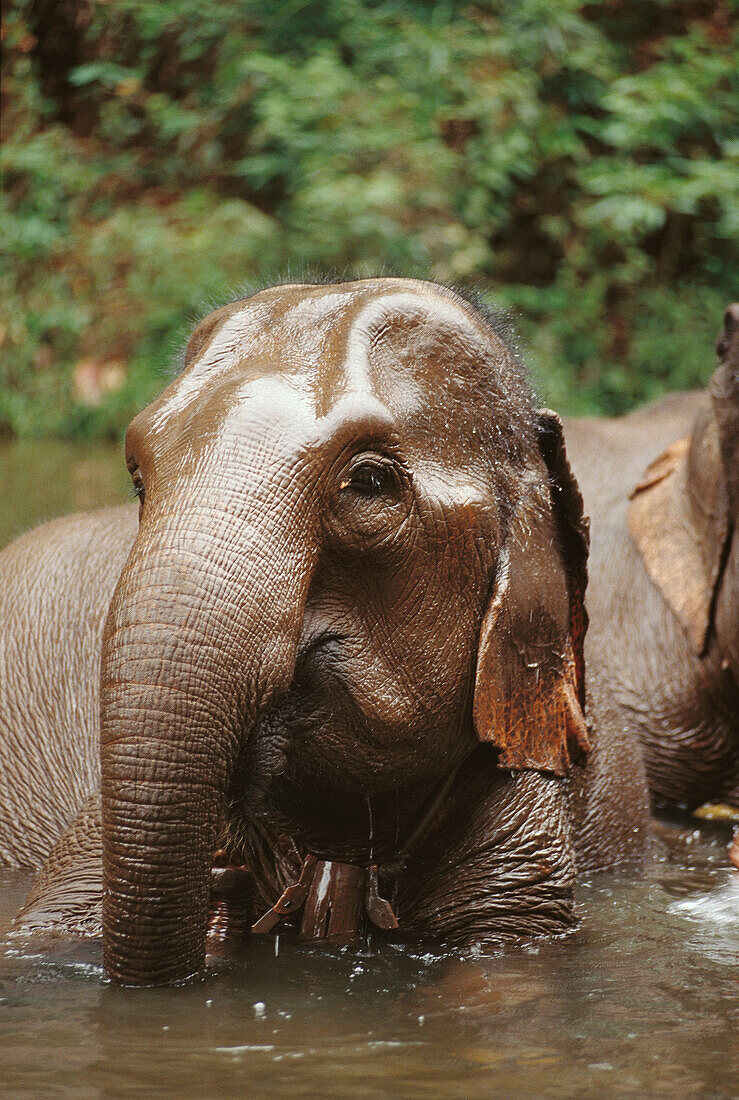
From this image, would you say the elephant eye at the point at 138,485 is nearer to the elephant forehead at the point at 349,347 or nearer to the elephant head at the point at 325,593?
the elephant head at the point at 325,593

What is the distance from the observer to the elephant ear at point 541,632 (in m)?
3.33

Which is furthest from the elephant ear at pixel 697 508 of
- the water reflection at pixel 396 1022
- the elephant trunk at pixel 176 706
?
the elephant trunk at pixel 176 706

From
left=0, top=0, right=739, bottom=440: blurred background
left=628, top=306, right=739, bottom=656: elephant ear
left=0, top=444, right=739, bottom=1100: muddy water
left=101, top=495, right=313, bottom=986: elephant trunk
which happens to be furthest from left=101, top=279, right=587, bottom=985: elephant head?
left=0, top=0, right=739, bottom=440: blurred background

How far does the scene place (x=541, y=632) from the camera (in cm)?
347

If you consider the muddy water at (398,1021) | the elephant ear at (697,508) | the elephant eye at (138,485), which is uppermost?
the elephant eye at (138,485)

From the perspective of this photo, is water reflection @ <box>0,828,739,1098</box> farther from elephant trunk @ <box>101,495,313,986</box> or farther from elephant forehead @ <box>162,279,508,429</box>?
elephant forehead @ <box>162,279,508,429</box>

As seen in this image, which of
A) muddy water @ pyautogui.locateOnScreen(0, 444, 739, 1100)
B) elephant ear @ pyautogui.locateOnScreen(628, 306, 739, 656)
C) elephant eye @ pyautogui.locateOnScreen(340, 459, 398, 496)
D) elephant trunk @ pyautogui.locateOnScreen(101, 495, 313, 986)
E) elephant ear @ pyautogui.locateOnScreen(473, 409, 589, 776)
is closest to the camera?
muddy water @ pyautogui.locateOnScreen(0, 444, 739, 1100)

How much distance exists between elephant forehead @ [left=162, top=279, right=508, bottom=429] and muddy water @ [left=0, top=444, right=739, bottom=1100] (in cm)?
118

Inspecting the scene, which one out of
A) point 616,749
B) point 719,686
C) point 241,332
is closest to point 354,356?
point 241,332

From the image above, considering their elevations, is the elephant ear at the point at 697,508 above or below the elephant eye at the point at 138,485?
below

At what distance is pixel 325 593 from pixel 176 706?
0.50 metres

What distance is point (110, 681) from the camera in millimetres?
2684

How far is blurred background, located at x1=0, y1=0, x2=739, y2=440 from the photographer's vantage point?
38.1 feet

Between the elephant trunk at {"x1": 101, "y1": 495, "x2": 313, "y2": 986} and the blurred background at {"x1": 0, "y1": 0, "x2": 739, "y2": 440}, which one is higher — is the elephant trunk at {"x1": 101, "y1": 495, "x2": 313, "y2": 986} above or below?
below
